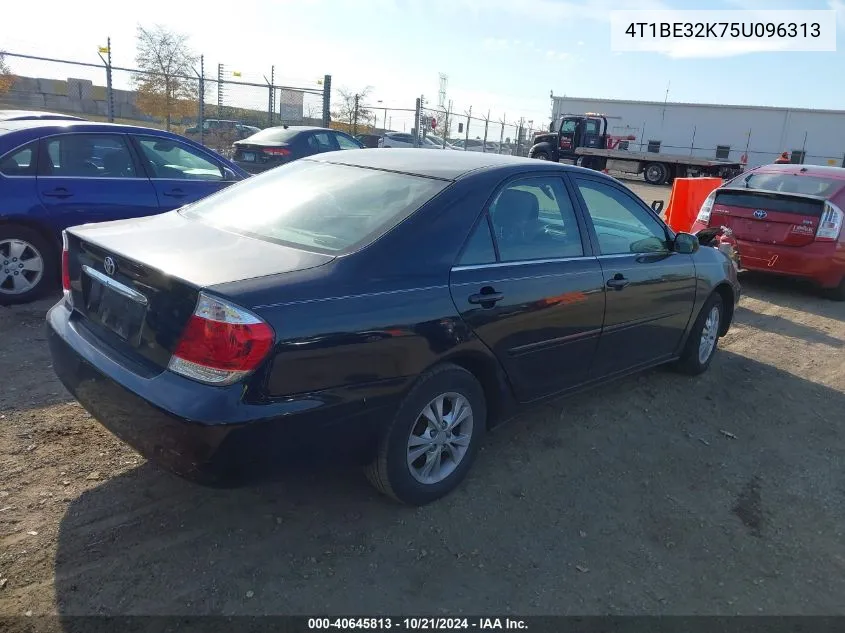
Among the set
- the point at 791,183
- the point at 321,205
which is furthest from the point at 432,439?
the point at 791,183

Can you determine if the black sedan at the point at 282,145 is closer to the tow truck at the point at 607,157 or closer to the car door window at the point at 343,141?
the car door window at the point at 343,141

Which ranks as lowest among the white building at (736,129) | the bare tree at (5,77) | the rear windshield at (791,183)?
the rear windshield at (791,183)

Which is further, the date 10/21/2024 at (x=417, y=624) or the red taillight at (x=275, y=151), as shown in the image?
the red taillight at (x=275, y=151)

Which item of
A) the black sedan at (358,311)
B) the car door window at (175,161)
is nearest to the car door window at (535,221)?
the black sedan at (358,311)

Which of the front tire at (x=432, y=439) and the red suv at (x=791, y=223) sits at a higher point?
the red suv at (x=791, y=223)

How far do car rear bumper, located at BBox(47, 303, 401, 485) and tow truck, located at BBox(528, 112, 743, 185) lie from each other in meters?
27.7

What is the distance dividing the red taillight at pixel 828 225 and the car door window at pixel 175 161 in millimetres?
6735

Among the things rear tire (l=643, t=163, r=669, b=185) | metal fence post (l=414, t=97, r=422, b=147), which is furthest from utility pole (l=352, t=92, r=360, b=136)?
rear tire (l=643, t=163, r=669, b=185)

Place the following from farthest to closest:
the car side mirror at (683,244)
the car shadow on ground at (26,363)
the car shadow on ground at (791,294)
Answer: the car shadow on ground at (791,294)
the car side mirror at (683,244)
the car shadow on ground at (26,363)

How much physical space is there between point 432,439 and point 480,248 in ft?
3.12

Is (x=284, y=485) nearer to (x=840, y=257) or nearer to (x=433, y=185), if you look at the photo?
(x=433, y=185)

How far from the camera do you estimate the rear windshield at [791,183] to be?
7.94 meters

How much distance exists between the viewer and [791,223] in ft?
25.3

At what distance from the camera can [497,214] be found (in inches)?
133
